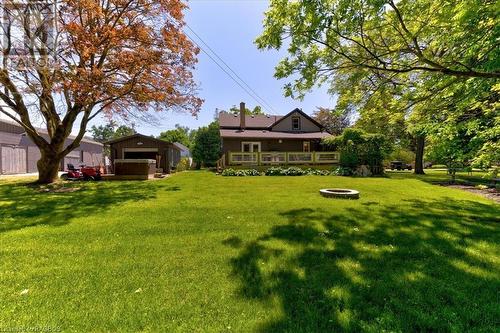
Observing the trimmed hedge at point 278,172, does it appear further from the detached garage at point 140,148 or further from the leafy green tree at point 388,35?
the leafy green tree at point 388,35

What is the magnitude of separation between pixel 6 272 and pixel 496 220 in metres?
9.90

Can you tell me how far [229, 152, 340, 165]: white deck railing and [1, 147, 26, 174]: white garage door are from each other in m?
19.5

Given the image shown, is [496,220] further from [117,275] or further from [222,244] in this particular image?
[117,275]

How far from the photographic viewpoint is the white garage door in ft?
79.3

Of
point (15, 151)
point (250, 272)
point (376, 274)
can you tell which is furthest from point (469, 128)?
point (15, 151)

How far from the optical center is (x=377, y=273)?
3.72m

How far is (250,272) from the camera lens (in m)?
3.73

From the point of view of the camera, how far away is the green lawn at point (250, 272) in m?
2.73

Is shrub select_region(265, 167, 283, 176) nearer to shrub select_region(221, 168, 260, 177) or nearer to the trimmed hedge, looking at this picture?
the trimmed hedge

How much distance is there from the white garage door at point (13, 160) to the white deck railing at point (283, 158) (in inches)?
769

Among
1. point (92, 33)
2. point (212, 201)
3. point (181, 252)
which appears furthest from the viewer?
point (92, 33)

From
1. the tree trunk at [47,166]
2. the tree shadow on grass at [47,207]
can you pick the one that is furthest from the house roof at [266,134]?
the tree shadow on grass at [47,207]

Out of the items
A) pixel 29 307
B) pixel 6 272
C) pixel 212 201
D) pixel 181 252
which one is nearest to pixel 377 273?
pixel 181 252

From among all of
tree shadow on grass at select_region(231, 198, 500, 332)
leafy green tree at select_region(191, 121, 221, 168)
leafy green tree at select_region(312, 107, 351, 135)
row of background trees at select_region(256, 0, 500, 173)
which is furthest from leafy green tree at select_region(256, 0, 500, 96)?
leafy green tree at select_region(312, 107, 351, 135)
